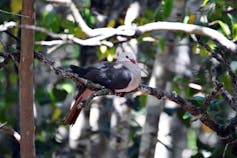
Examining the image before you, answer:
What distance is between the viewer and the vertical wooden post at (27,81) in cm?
298

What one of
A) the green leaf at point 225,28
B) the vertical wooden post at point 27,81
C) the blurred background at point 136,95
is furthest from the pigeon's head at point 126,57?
the vertical wooden post at point 27,81

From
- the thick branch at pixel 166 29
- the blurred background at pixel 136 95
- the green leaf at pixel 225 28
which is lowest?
the blurred background at pixel 136 95

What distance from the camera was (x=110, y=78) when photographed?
448 centimetres

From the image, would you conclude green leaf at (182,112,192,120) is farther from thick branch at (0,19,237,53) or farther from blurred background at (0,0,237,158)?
thick branch at (0,19,237,53)

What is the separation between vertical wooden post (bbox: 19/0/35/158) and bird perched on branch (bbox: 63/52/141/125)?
0.94 meters

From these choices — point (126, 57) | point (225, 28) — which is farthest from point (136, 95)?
point (225, 28)

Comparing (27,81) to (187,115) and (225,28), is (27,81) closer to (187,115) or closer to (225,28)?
(187,115)

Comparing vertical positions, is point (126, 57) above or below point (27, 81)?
below

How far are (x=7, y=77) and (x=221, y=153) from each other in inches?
108

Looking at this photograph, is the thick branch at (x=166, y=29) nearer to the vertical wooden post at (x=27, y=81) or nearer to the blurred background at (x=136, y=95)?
the vertical wooden post at (x=27, y=81)

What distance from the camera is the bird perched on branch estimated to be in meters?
4.13

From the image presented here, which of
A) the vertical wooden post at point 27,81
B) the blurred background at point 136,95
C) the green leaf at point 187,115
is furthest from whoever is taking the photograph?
the blurred background at point 136,95

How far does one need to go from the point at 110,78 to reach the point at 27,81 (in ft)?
4.91

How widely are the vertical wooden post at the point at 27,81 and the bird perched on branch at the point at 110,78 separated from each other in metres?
0.94
